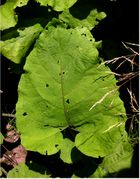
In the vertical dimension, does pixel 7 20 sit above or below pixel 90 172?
above

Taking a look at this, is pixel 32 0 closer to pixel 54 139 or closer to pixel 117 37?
pixel 117 37

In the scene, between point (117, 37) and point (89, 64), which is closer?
point (89, 64)

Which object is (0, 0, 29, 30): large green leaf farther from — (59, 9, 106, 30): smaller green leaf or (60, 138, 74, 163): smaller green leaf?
(60, 138, 74, 163): smaller green leaf

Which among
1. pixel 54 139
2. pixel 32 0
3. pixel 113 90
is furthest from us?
pixel 32 0

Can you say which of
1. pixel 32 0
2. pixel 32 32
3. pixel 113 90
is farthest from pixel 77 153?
pixel 32 0

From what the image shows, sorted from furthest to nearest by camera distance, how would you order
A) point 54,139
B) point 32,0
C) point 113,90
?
point 32,0
point 54,139
point 113,90
